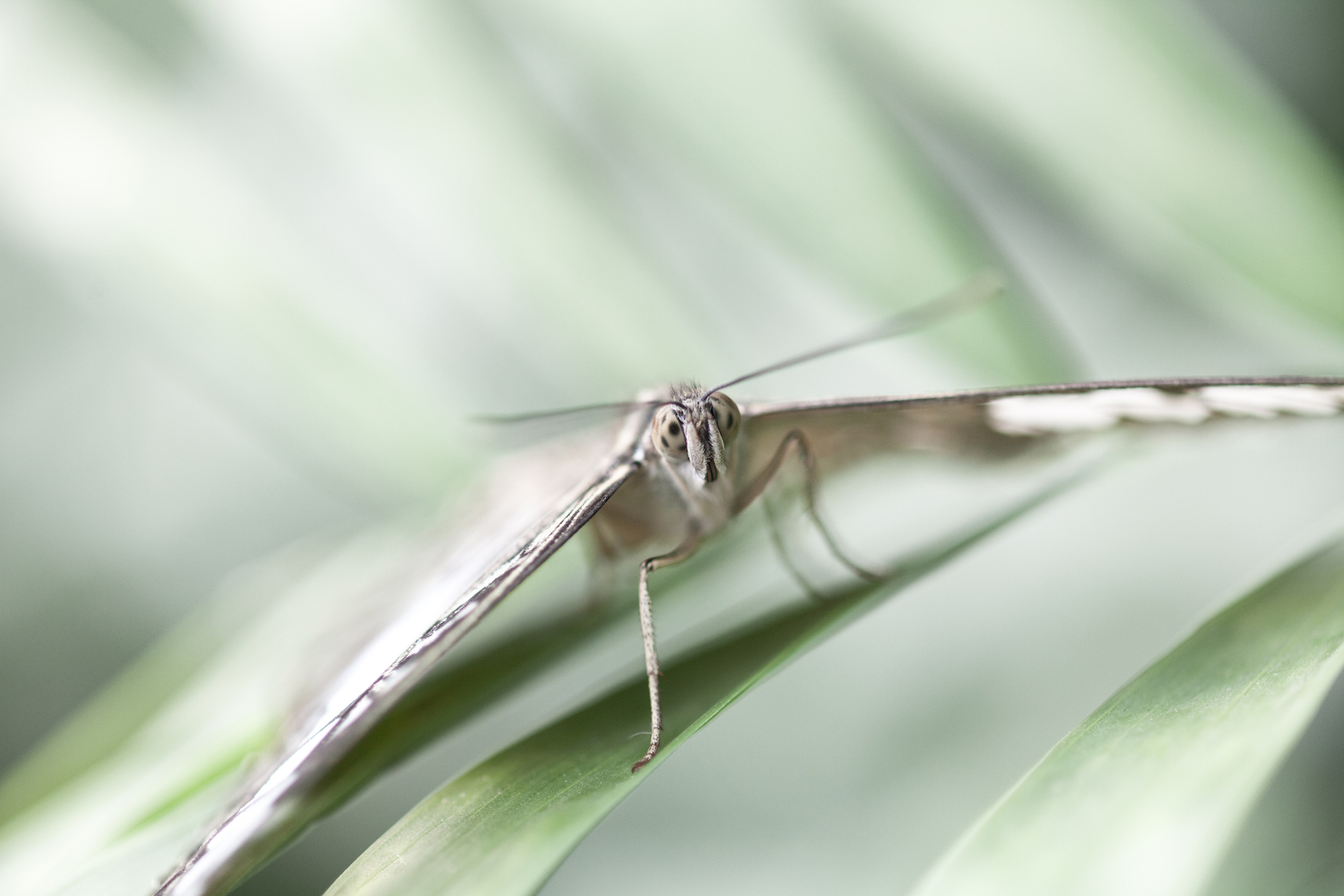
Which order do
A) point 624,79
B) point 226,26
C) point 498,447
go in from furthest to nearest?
point 498,447, point 226,26, point 624,79

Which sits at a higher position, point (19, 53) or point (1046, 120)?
point (19, 53)

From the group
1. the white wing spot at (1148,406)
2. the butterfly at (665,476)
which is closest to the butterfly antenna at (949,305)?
the butterfly at (665,476)

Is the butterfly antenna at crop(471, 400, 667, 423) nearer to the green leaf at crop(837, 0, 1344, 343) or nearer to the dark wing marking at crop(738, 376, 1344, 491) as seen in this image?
the dark wing marking at crop(738, 376, 1344, 491)

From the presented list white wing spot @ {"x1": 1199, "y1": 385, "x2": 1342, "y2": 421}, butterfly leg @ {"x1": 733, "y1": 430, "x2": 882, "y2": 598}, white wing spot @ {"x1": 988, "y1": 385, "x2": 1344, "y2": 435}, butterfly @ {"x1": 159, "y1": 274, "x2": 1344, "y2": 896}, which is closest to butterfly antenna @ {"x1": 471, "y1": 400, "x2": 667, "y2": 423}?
butterfly @ {"x1": 159, "y1": 274, "x2": 1344, "y2": 896}

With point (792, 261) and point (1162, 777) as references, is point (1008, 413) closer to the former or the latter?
point (792, 261)

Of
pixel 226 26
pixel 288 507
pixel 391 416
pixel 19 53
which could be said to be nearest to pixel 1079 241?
pixel 391 416

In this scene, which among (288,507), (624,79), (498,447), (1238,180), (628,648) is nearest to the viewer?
(1238,180)

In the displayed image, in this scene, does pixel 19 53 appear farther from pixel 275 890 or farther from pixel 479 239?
pixel 275 890

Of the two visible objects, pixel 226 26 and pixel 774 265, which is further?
→ pixel 774 265
